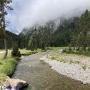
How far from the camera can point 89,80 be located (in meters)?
38.1

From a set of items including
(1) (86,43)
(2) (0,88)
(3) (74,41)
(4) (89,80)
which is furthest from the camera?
(3) (74,41)

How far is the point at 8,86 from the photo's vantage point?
29969mm

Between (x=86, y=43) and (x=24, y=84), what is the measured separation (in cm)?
12402

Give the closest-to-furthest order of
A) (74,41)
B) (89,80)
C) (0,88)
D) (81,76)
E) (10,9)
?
1. (0,88)
2. (89,80)
3. (81,76)
4. (10,9)
5. (74,41)

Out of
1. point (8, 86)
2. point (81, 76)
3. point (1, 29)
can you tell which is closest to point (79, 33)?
point (1, 29)

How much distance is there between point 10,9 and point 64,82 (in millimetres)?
32913

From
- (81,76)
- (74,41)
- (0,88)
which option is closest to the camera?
(0,88)

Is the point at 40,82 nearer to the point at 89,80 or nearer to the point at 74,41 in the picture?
the point at 89,80

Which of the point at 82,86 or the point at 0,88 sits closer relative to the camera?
the point at 0,88

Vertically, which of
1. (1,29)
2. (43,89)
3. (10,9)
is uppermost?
(10,9)

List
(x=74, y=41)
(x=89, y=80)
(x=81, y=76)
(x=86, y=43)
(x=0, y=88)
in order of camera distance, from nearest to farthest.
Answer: (x=0, y=88), (x=89, y=80), (x=81, y=76), (x=86, y=43), (x=74, y=41)

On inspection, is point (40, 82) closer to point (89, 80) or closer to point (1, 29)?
point (89, 80)

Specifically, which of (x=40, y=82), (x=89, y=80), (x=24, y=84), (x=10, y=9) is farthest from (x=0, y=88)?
(x=10, y=9)

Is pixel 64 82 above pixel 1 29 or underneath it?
underneath
